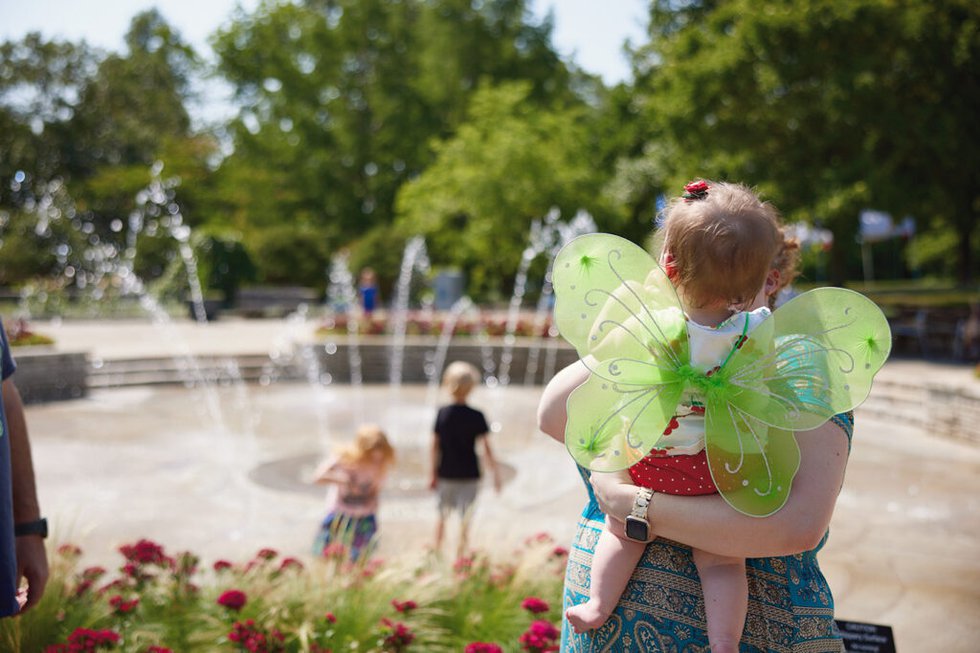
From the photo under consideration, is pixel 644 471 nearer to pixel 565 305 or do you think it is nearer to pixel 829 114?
pixel 565 305

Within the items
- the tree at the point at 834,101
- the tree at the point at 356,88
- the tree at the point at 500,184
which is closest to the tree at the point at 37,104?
the tree at the point at 356,88


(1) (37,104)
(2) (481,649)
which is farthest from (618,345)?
(1) (37,104)

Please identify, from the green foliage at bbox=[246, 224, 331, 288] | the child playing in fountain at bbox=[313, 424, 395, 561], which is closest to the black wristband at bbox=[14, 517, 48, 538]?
the child playing in fountain at bbox=[313, 424, 395, 561]

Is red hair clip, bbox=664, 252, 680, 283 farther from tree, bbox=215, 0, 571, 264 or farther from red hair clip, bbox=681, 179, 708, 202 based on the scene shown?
tree, bbox=215, 0, 571, 264

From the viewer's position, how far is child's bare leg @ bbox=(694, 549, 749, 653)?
5.34ft

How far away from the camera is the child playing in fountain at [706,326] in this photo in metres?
1.63

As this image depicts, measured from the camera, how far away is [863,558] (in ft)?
18.0

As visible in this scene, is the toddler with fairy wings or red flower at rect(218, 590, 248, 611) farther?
red flower at rect(218, 590, 248, 611)

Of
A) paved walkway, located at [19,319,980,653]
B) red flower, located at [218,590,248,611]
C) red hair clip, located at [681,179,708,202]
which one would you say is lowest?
paved walkway, located at [19,319,980,653]

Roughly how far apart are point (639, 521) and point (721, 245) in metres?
0.56

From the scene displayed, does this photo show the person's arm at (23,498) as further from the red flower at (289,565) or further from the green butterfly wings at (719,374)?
the green butterfly wings at (719,374)

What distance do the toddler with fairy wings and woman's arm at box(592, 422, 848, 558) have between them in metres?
0.03

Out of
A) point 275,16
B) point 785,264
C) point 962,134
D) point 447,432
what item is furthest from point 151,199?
point 785,264

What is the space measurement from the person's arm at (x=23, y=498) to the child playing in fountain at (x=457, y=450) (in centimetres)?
280
